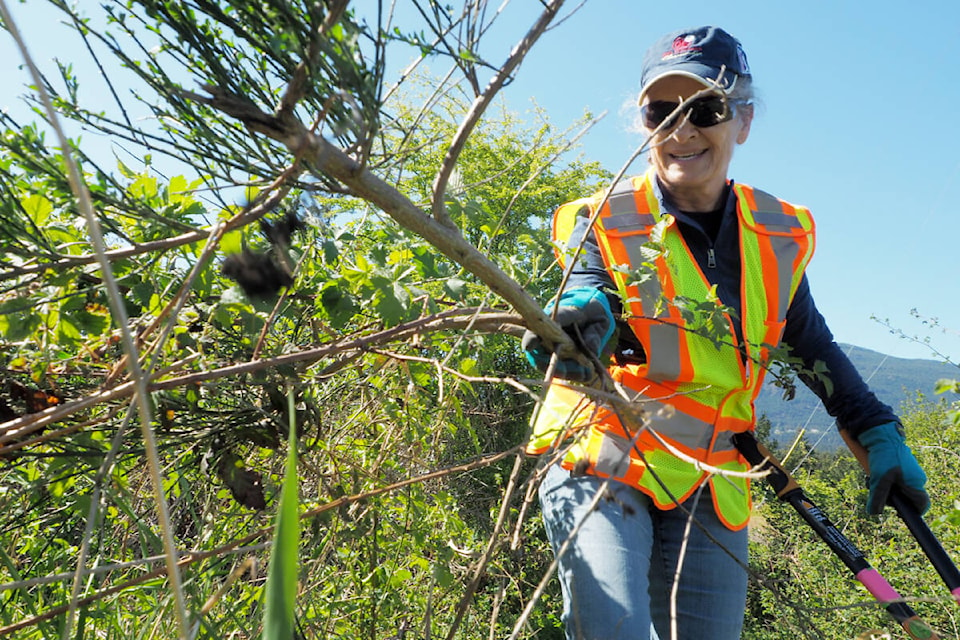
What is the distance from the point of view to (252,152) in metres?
1.15

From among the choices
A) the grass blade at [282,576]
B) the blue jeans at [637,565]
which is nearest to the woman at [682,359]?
the blue jeans at [637,565]

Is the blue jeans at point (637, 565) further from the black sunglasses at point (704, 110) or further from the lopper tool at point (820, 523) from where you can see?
the black sunglasses at point (704, 110)

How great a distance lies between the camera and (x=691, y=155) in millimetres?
2018

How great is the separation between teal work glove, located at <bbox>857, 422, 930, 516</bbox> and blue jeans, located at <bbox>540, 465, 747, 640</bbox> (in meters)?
0.48

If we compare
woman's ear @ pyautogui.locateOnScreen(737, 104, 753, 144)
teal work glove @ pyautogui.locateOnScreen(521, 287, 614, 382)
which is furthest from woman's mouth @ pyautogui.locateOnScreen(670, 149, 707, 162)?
A: teal work glove @ pyautogui.locateOnScreen(521, 287, 614, 382)

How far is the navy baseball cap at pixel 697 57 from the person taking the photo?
6.33ft

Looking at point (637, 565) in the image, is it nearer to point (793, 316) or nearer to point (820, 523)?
point (820, 523)

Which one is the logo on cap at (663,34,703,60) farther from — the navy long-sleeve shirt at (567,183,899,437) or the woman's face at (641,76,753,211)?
Result: the navy long-sleeve shirt at (567,183,899,437)

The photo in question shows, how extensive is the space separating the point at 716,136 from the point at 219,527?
5.93 feet

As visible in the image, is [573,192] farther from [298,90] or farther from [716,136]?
[298,90]

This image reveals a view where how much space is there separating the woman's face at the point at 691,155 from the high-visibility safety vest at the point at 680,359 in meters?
0.08

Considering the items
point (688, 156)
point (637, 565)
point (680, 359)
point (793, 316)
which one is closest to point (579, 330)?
point (680, 359)

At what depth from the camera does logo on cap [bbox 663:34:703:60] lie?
6.41 feet

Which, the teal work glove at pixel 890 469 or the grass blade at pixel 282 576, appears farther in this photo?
the teal work glove at pixel 890 469
